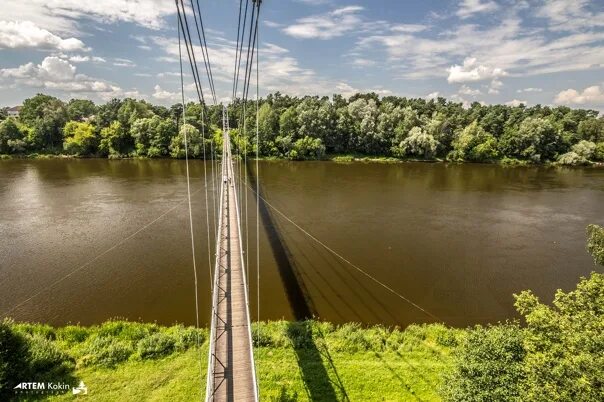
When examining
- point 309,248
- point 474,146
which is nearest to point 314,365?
point 309,248

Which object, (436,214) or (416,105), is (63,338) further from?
(416,105)

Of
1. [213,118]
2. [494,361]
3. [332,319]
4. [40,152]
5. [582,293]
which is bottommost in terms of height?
[332,319]

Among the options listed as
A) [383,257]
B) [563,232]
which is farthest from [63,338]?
[563,232]

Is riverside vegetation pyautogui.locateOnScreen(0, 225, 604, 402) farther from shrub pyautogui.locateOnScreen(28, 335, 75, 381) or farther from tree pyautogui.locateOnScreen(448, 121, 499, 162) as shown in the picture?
tree pyautogui.locateOnScreen(448, 121, 499, 162)

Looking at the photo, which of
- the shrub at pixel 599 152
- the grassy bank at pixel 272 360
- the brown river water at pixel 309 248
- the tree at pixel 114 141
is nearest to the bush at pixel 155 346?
the grassy bank at pixel 272 360

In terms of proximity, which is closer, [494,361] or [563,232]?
[494,361]

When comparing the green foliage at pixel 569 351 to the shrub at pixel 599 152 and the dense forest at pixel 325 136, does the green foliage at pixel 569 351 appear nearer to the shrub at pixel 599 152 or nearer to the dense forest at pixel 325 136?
the dense forest at pixel 325 136
